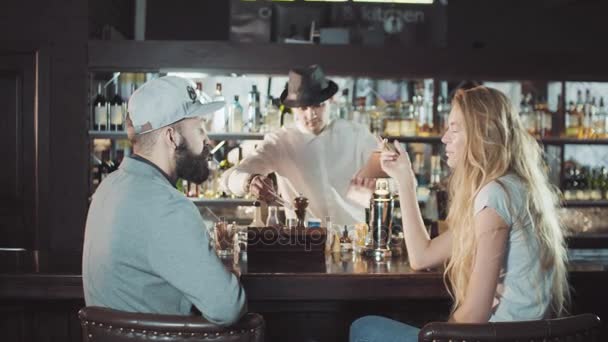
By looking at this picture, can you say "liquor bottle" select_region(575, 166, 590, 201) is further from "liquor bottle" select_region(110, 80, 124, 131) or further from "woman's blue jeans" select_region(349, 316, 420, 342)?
"woman's blue jeans" select_region(349, 316, 420, 342)

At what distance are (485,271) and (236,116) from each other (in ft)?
12.0

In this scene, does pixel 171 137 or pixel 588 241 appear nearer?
pixel 171 137

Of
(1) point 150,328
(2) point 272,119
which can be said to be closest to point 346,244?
(1) point 150,328

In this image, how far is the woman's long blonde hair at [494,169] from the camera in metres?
2.33

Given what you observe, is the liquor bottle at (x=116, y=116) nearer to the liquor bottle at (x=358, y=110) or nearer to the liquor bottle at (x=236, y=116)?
the liquor bottle at (x=236, y=116)

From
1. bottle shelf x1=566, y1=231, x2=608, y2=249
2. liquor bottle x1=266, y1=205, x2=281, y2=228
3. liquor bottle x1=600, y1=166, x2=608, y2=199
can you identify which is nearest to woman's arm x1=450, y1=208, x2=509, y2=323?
liquor bottle x1=266, y1=205, x2=281, y2=228

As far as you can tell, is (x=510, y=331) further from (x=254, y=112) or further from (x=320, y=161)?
(x=254, y=112)

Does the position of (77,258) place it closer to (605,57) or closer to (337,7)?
(337,7)

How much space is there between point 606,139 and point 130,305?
4824 mm

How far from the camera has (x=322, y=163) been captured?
5.12m

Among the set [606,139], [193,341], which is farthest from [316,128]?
[193,341]

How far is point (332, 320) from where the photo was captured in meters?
3.17

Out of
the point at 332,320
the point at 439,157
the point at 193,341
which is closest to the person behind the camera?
the point at 193,341

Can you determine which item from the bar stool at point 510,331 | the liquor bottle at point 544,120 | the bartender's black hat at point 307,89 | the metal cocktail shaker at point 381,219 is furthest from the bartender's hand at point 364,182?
the bar stool at point 510,331
